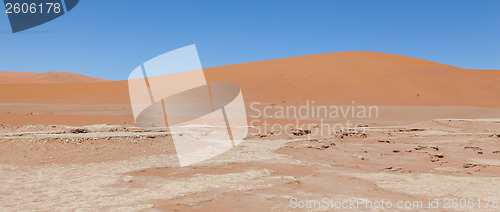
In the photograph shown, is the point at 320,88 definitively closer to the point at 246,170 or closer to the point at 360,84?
the point at 360,84

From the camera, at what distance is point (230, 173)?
684cm

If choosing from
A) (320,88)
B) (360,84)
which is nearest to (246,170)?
(320,88)

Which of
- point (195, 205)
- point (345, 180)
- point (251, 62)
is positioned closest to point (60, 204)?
point (195, 205)

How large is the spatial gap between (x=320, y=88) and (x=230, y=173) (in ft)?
90.0

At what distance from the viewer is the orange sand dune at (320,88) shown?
28.2 metres

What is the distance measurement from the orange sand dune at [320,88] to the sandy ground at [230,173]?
13444 mm

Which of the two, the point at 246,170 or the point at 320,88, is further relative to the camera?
the point at 320,88

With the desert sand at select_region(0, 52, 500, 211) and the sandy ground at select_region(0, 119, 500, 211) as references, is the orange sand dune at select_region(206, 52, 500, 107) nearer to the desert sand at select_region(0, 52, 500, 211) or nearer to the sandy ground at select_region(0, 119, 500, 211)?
the desert sand at select_region(0, 52, 500, 211)

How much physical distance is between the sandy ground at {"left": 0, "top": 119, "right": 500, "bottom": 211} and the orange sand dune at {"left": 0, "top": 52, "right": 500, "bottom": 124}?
13.4 m

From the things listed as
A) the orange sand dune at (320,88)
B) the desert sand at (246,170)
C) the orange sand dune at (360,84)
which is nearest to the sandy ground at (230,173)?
the desert sand at (246,170)

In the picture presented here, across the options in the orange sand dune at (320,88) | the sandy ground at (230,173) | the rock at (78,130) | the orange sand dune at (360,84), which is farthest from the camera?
the orange sand dune at (360,84)

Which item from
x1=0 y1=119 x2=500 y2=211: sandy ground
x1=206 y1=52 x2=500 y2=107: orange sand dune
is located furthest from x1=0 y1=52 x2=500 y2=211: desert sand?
x1=206 y1=52 x2=500 y2=107: orange sand dune

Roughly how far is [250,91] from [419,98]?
47.4ft

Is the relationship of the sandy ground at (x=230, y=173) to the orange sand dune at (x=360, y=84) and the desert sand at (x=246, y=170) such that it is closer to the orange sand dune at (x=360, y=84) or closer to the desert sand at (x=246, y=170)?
the desert sand at (x=246, y=170)
